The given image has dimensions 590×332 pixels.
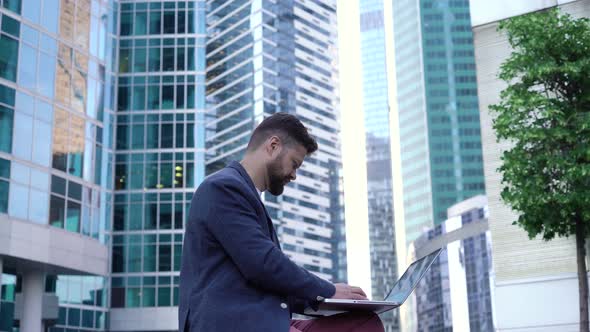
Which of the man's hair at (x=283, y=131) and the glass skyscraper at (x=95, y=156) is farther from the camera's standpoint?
the glass skyscraper at (x=95, y=156)

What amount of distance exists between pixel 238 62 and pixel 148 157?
54.9 meters

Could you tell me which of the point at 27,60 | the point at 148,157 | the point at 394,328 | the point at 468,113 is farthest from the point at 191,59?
the point at 394,328

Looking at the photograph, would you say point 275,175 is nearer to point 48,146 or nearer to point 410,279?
point 410,279

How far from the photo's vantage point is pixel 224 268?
3.05 metres

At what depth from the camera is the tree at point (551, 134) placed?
662 inches

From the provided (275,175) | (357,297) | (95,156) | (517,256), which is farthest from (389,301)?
(95,156)

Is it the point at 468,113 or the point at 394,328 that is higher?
the point at 468,113

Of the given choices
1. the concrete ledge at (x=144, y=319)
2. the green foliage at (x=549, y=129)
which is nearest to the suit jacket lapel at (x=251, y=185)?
the green foliage at (x=549, y=129)

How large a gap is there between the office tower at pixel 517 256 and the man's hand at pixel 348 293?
765 inches

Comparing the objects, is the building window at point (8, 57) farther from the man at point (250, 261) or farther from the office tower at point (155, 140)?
the man at point (250, 261)

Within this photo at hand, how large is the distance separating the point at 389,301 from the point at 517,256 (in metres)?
20.5

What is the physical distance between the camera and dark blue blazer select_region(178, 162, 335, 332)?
2.97 metres

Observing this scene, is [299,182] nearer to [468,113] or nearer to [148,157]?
[468,113]

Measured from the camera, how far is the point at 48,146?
103ft
